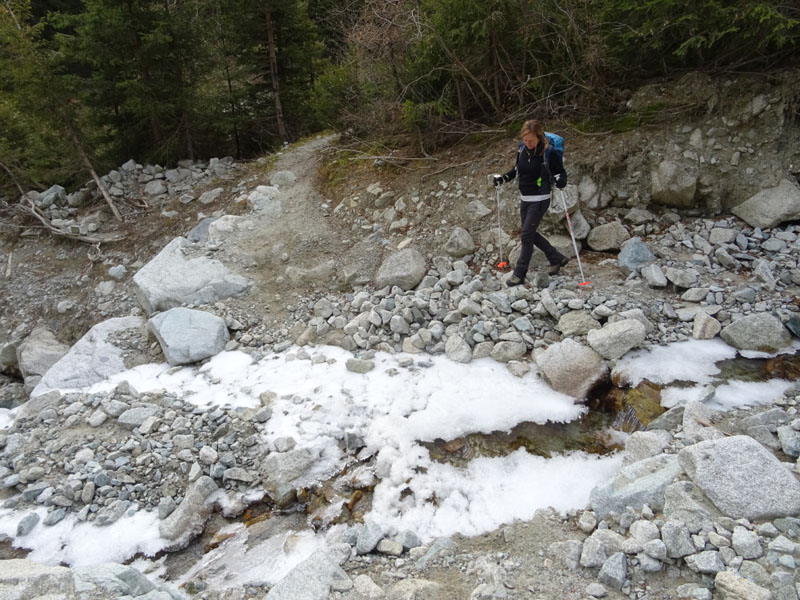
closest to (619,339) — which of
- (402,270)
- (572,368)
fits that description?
(572,368)

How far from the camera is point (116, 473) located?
5.15 meters

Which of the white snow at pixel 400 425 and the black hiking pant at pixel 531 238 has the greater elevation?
the black hiking pant at pixel 531 238

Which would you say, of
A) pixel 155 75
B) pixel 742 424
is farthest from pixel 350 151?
pixel 742 424

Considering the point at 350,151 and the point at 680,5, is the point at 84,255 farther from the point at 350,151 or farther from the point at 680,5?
the point at 680,5

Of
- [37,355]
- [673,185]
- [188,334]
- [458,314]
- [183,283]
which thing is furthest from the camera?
[37,355]

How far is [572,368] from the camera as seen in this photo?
5797 mm

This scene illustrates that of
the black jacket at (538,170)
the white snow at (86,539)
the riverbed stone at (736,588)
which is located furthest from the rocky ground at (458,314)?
the black jacket at (538,170)

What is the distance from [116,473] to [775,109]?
10457 mm

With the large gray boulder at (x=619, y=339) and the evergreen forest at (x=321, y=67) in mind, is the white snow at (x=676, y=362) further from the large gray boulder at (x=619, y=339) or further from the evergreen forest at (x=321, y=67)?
the evergreen forest at (x=321, y=67)

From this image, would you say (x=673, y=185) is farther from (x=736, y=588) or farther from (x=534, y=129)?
(x=736, y=588)

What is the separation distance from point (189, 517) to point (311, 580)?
6.13ft

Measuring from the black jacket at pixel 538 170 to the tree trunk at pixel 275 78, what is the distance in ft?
33.0

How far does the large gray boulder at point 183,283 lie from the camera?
8.17 meters

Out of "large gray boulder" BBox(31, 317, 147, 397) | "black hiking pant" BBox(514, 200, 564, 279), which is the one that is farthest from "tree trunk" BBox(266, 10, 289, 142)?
"black hiking pant" BBox(514, 200, 564, 279)
